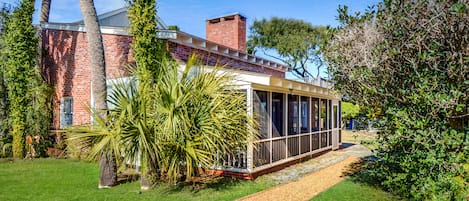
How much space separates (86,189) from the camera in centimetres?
841

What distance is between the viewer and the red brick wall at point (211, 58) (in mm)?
12703

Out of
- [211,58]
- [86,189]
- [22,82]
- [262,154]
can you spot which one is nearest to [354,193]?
[262,154]

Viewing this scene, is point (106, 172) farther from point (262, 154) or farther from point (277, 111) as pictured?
point (277, 111)

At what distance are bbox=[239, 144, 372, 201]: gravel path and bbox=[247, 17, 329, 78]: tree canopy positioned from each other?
70.3 ft

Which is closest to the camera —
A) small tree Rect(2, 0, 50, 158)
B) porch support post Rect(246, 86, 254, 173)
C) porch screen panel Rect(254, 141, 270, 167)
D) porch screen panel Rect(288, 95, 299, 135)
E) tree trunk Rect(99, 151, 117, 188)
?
tree trunk Rect(99, 151, 117, 188)

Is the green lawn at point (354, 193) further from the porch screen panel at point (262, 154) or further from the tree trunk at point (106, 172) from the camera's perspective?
the tree trunk at point (106, 172)

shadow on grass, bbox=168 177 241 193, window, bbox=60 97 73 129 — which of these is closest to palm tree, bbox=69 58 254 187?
shadow on grass, bbox=168 177 241 193

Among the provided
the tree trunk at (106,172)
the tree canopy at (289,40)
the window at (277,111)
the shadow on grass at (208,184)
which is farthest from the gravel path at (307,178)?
the tree canopy at (289,40)

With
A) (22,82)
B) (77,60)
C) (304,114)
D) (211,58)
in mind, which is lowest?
(304,114)

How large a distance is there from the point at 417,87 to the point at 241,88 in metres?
4.59

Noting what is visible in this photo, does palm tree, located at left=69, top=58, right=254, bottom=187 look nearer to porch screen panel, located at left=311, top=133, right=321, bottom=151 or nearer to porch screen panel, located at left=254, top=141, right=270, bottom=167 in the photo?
porch screen panel, located at left=254, top=141, right=270, bottom=167

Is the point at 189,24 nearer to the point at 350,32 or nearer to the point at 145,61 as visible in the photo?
the point at 145,61

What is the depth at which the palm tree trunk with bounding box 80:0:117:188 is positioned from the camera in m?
8.66

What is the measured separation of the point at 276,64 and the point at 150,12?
533 inches
